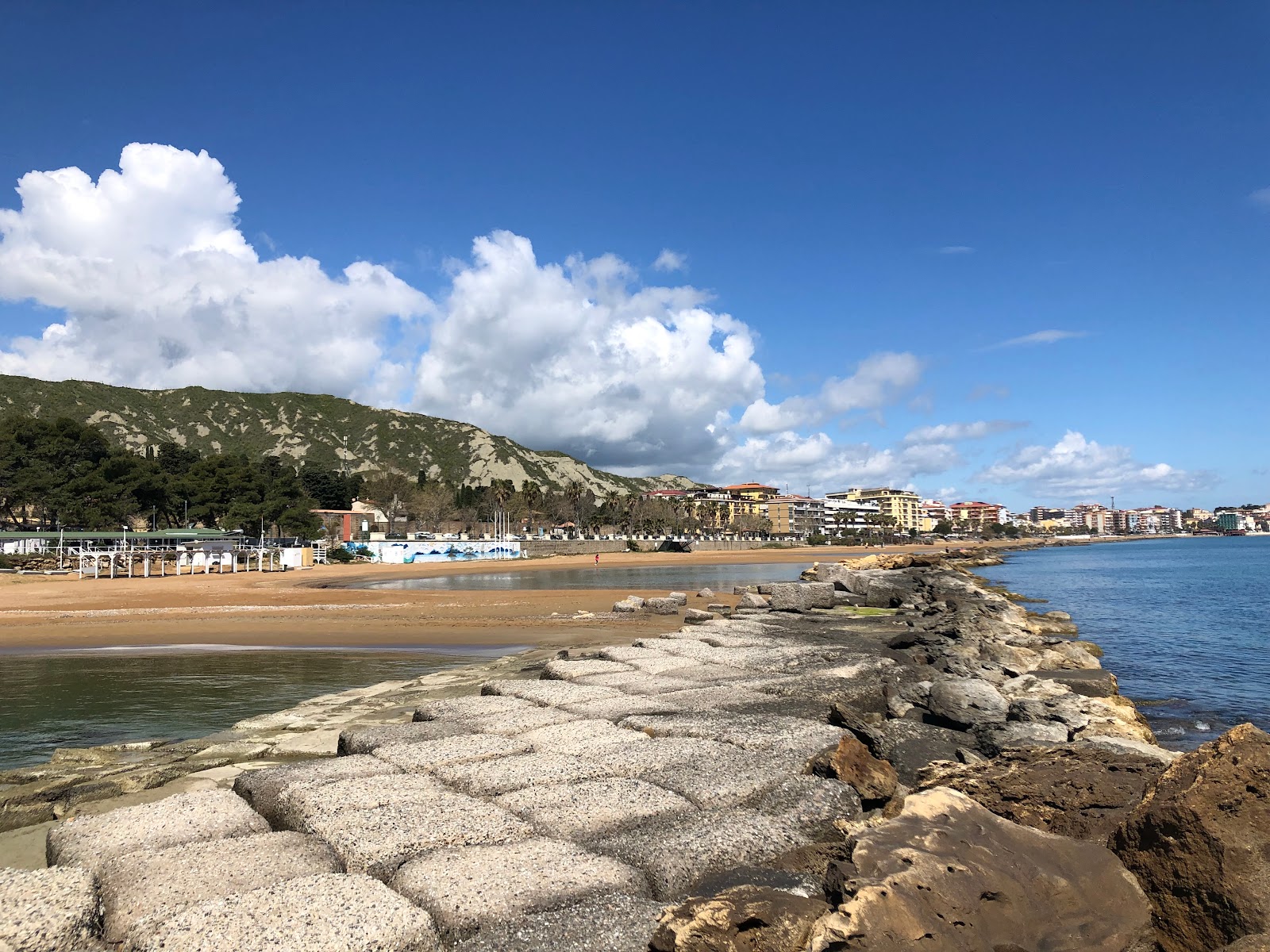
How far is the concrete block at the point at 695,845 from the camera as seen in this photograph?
4.91 metres

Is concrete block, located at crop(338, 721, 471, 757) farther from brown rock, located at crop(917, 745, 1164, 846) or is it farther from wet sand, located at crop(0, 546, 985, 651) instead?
wet sand, located at crop(0, 546, 985, 651)

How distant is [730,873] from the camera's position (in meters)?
5.02

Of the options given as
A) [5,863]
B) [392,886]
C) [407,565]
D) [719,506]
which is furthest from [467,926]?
[719,506]

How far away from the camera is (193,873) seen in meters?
4.75

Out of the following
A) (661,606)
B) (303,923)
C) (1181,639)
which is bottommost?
(1181,639)

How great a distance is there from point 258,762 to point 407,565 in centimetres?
6373

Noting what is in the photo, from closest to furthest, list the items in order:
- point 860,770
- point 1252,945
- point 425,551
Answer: point 1252,945 < point 860,770 < point 425,551

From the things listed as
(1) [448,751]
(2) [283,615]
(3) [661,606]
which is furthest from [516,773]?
(2) [283,615]

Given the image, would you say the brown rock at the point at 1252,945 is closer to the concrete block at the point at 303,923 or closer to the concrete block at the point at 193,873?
the concrete block at the point at 303,923

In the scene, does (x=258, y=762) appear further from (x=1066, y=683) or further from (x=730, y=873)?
(x=1066, y=683)

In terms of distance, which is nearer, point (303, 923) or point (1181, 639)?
point (303, 923)

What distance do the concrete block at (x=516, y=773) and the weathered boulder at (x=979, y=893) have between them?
10.8 ft

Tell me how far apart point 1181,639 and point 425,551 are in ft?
214

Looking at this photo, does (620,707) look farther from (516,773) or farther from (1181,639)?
(1181,639)
